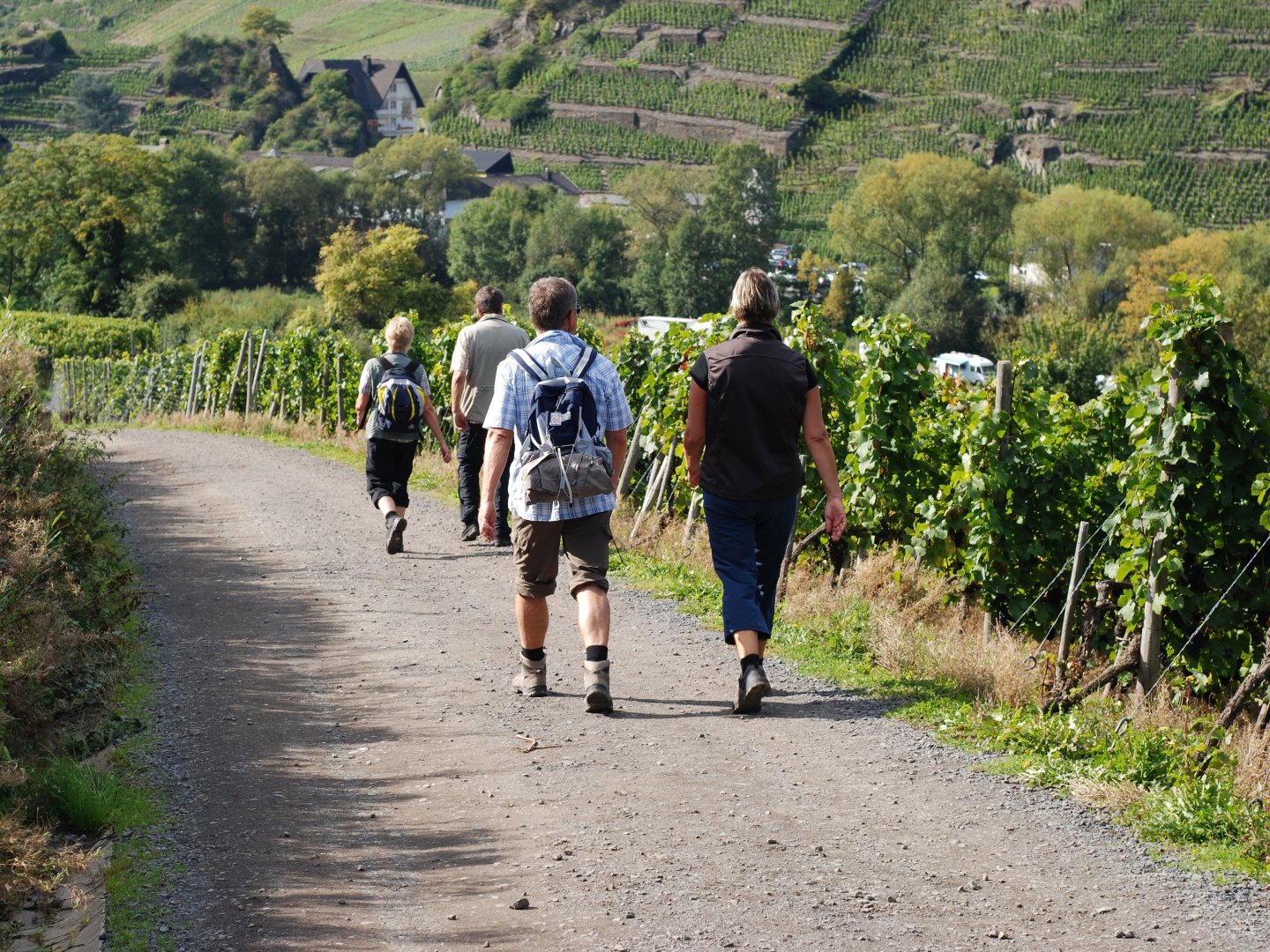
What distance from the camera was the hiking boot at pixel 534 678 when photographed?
7078 mm

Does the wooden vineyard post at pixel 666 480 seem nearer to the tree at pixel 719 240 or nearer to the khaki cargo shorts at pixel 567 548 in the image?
the khaki cargo shorts at pixel 567 548

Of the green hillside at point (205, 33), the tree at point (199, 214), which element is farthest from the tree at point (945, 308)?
the green hillside at point (205, 33)

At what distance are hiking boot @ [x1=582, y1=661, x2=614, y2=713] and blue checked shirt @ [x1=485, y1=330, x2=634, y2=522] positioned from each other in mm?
634

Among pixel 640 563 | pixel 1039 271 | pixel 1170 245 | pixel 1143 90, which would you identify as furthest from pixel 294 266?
pixel 640 563

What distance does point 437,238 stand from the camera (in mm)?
110625

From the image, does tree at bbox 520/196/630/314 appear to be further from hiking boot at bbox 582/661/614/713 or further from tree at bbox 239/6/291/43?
hiking boot at bbox 582/661/614/713

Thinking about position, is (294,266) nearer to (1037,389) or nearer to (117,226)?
(117,226)

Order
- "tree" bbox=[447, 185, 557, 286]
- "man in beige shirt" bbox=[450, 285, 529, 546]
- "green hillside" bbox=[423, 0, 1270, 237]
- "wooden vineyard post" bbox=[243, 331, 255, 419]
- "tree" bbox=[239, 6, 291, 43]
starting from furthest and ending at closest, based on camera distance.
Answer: "tree" bbox=[239, 6, 291, 43] → "green hillside" bbox=[423, 0, 1270, 237] → "tree" bbox=[447, 185, 557, 286] → "wooden vineyard post" bbox=[243, 331, 255, 419] → "man in beige shirt" bbox=[450, 285, 529, 546]

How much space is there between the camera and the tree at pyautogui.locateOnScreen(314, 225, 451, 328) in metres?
77.0

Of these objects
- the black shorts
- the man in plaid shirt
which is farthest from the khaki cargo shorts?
the black shorts

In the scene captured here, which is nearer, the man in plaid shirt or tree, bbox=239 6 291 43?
the man in plaid shirt

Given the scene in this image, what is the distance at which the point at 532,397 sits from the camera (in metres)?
6.64

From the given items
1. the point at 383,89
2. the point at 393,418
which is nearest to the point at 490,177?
the point at 383,89

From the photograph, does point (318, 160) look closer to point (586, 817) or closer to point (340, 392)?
point (340, 392)
